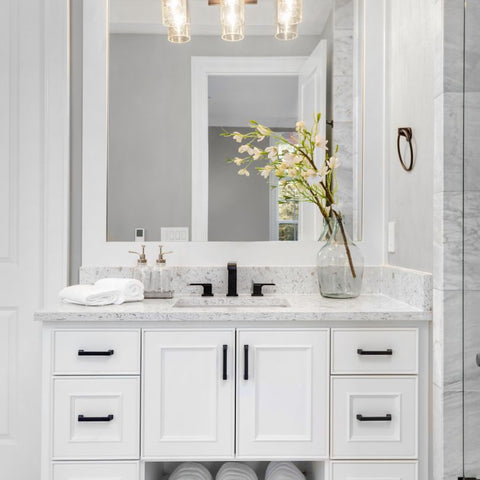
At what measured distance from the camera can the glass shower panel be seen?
1174 millimetres

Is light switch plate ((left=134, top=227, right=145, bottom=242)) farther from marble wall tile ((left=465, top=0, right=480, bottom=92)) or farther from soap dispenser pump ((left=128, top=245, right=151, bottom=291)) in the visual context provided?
marble wall tile ((left=465, top=0, right=480, bottom=92))

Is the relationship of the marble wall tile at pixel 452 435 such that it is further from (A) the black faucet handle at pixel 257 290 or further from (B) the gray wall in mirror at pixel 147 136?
(B) the gray wall in mirror at pixel 147 136

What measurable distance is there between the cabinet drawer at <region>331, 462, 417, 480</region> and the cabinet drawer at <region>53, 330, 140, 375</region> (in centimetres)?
77

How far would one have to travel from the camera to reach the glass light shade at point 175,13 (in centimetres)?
211

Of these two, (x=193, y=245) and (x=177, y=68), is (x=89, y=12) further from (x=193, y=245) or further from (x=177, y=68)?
(x=193, y=245)

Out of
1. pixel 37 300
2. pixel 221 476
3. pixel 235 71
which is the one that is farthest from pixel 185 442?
pixel 235 71

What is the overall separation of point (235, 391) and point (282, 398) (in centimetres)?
16

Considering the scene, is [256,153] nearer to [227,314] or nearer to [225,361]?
[227,314]

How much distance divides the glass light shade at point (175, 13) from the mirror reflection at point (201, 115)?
0.09 ft

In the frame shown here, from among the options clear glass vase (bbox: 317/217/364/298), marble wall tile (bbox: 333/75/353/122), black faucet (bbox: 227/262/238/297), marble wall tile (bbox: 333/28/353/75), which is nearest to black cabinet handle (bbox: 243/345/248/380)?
black faucet (bbox: 227/262/238/297)

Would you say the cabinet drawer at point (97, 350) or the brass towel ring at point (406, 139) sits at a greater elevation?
the brass towel ring at point (406, 139)

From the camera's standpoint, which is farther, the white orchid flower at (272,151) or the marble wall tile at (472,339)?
the white orchid flower at (272,151)

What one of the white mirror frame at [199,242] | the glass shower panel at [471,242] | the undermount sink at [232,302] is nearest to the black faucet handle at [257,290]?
the undermount sink at [232,302]

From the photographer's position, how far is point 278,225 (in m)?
2.12
